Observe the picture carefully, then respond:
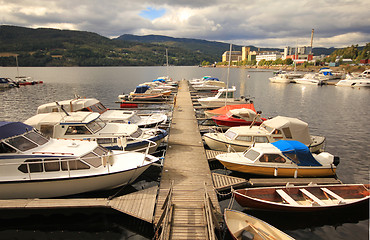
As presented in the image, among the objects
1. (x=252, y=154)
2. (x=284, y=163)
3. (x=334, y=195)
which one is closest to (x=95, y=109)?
(x=252, y=154)

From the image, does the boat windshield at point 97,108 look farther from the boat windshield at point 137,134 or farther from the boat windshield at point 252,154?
the boat windshield at point 252,154

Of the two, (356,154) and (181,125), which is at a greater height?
(181,125)

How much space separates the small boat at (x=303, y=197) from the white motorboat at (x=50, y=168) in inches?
262

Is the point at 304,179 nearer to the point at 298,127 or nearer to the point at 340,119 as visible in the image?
the point at 298,127

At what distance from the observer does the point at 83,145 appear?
14.3m

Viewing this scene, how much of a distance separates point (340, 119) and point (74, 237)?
39846 millimetres

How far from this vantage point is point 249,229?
1016 cm

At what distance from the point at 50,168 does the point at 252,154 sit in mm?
12788


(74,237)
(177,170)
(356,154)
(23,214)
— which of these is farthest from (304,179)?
(23,214)

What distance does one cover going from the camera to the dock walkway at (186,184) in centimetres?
1005

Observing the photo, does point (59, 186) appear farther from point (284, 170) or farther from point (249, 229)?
point (284, 170)

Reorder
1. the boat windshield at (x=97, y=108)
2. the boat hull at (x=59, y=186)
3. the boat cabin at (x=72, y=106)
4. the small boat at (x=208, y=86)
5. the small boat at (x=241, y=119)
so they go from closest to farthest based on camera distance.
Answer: the boat hull at (x=59, y=186) → the boat cabin at (x=72, y=106) → the boat windshield at (x=97, y=108) → the small boat at (x=241, y=119) → the small boat at (x=208, y=86)

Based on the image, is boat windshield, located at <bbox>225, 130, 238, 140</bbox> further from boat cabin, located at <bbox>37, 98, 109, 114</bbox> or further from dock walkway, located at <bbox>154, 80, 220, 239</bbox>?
boat cabin, located at <bbox>37, 98, 109, 114</bbox>

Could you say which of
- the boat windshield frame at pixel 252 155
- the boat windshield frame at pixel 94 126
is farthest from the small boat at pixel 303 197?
the boat windshield frame at pixel 94 126
